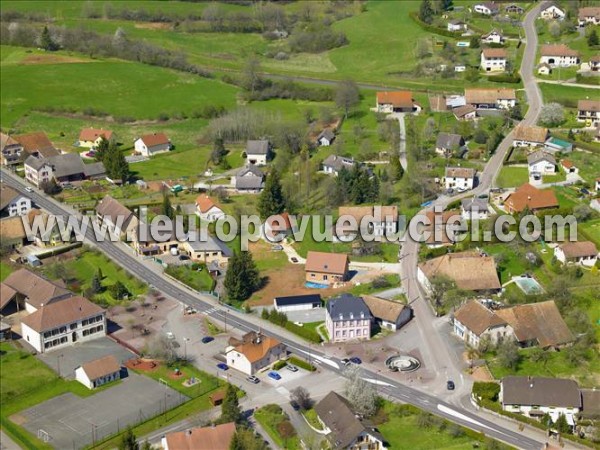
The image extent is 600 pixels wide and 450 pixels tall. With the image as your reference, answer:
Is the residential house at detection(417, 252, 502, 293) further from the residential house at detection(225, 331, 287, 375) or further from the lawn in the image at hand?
the lawn

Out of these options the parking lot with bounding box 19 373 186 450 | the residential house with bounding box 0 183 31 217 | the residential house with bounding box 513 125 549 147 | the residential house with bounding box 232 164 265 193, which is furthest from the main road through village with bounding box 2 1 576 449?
the residential house with bounding box 232 164 265 193

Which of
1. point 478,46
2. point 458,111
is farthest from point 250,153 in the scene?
point 478,46

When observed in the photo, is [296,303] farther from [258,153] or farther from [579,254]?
[258,153]

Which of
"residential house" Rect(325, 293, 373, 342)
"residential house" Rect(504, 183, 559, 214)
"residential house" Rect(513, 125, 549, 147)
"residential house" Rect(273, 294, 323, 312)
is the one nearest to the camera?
"residential house" Rect(325, 293, 373, 342)

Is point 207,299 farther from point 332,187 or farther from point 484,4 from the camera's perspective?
point 484,4

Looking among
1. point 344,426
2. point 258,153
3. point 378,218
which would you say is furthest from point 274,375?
point 258,153
